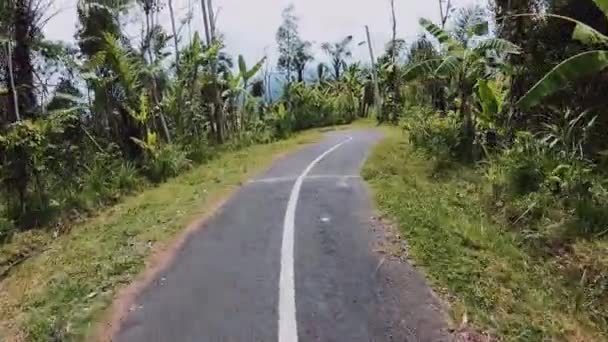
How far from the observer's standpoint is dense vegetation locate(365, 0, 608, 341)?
6977 mm

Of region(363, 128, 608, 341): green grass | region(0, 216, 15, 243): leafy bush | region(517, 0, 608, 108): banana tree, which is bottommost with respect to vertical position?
region(363, 128, 608, 341): green grass

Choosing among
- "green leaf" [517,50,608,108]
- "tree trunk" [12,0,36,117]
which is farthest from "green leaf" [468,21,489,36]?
"tree trunk" [12,0,36,117]

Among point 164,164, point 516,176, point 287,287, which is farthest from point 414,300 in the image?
point 164,164

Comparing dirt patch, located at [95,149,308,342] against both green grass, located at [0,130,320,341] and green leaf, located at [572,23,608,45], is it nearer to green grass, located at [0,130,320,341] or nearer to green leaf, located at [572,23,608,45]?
green grass, located at [0,130,320,341]

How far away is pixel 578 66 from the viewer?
9.98 m

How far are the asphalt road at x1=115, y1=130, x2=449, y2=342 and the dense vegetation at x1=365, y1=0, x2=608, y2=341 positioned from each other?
2.15ft

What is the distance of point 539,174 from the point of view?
11.0 meters

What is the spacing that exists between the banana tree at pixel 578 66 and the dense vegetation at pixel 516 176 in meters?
0.02

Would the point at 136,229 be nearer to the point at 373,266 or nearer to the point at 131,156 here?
the point at 373,266

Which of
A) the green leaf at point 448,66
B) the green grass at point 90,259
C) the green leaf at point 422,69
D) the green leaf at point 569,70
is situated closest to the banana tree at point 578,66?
the green leaf at point 569,70

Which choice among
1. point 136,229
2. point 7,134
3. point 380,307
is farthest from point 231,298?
point 7,134

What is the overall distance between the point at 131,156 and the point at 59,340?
12.4 meters

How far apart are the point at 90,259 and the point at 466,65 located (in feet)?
36.2

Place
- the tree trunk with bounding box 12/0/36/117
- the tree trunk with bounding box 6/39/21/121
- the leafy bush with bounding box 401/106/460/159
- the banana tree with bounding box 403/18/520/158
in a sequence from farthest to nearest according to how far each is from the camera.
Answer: the leafy bush with bounding box 401/106/460/159, the banana tree with bounding box 403/18/520/158, the tree trunk with bounding box 12/0/36/117, the tree trunk with bounding box 6/39/21/121
